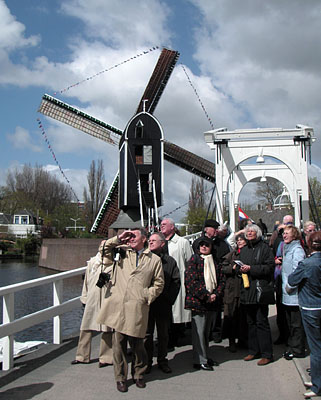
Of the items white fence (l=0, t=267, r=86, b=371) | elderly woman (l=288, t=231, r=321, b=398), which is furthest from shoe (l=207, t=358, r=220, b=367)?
white fence (l=0, t=267, r=86, b=371)

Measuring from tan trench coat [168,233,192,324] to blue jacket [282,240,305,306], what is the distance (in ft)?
4.32

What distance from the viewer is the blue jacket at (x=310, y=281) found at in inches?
184

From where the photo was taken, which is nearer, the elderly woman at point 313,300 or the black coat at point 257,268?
the elderly woman at point 313,300

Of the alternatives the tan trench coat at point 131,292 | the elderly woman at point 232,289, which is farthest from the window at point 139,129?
the tan trench coat at point 131,292

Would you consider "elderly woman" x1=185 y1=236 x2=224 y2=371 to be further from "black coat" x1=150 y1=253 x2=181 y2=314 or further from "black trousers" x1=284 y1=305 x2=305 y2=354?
"black trousers" x1=284 y1=305 x2=305 y2=354

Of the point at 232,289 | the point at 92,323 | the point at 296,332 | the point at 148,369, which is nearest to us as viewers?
the point at 148,369

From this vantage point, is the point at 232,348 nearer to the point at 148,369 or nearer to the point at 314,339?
the point at 148,369

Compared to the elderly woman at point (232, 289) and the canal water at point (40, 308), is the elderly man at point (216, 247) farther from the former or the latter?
the canal water at point (40, 308)

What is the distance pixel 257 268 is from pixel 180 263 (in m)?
1.20

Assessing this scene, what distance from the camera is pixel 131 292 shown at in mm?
5008

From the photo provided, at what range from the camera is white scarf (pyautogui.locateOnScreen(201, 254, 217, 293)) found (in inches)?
222

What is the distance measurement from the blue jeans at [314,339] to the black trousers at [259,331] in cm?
108

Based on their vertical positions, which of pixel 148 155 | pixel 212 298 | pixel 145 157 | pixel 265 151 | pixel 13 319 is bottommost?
pixel 13 319

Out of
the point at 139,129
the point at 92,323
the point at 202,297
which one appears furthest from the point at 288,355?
the point at 139,129
